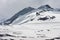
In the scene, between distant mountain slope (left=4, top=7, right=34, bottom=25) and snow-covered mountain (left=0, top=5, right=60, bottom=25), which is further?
distant mountain slope (left=4, top=7, right=34, bottom=25)

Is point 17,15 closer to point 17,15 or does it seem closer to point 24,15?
point 17,15

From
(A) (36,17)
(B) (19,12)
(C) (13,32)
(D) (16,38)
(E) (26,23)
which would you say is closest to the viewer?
(D) (16,38)

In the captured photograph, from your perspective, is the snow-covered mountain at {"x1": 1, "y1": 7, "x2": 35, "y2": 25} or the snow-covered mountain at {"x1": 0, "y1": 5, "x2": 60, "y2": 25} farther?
the snow-covered mountain at {"x1": 1, "y1": 7, "x2": 35, "y2": 25}

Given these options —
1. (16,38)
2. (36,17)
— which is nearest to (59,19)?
(36,17)

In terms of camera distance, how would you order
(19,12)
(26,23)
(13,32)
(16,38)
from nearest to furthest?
(16,38) → (13,32) → (26,23) → (19,12)

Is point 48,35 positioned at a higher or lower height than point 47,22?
lower

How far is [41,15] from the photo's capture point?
15305mm

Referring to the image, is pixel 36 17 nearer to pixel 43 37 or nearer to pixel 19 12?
pixel 19 12

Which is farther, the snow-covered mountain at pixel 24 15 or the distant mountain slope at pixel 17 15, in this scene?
the distant mountain slope at pixel 17 15

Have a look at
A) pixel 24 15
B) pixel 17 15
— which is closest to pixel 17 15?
pixel 17 15

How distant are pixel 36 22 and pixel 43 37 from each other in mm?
4220

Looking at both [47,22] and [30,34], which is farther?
[47,22]

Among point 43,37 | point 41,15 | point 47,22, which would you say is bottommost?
point 43,37

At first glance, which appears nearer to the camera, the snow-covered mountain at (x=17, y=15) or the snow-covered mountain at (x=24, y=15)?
the snow-covered mountain at (x=24, y=15)
